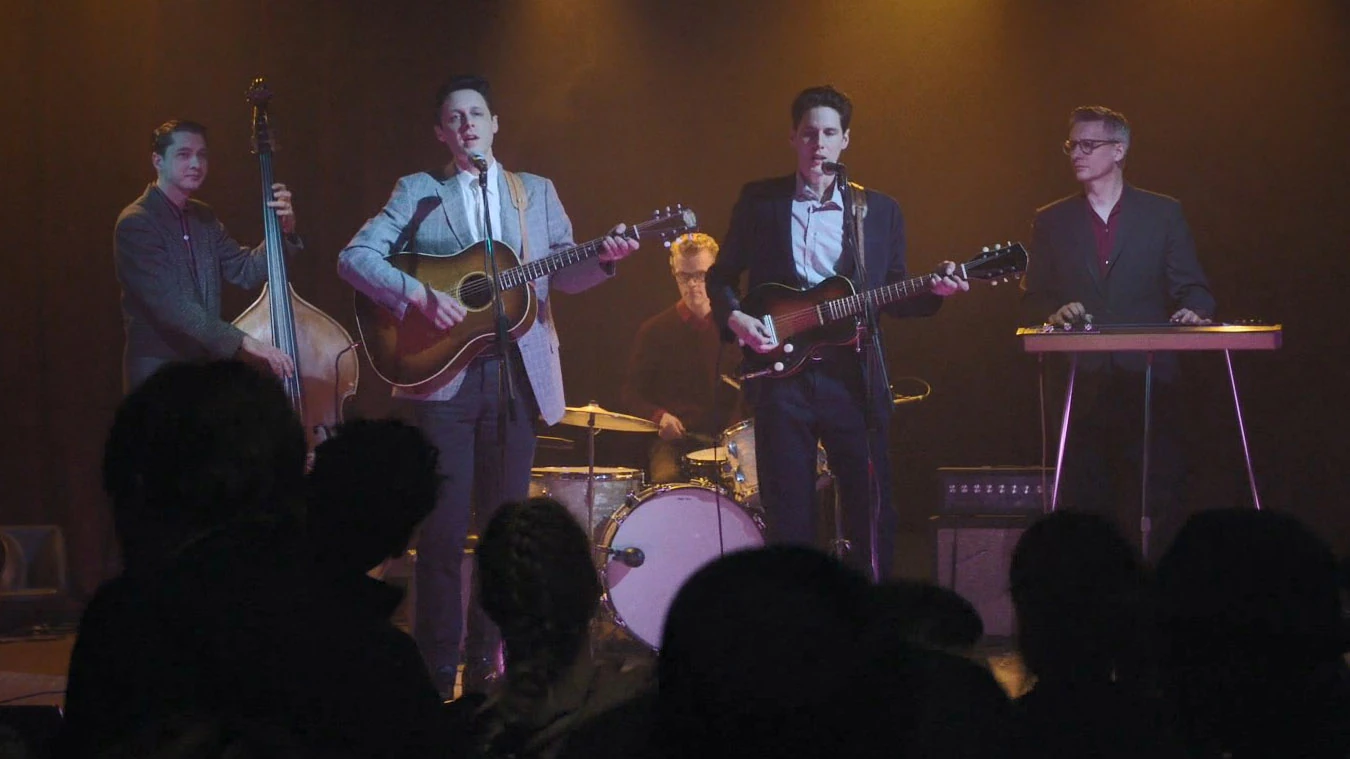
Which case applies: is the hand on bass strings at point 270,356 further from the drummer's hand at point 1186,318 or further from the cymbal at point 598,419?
the drummer's hand at point 1186,318

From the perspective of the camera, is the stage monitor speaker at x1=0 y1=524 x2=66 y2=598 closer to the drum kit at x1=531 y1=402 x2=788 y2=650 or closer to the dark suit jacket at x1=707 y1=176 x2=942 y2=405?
the drum kit at x1=531 y1=402 x2=788 y2=650

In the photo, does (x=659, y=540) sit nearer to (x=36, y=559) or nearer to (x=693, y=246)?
(x=693, y=246)

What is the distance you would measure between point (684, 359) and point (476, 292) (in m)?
2.70

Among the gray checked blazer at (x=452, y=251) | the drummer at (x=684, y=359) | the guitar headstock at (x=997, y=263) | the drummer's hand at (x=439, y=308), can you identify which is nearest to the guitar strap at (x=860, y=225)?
the guitar headstock at (x=997, y=263)

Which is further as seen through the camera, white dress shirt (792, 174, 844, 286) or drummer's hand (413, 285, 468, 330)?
white dress shirt (792, 174, 844, 286)

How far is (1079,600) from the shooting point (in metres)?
2.08

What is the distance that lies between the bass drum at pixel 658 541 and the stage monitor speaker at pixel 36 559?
9.63 feet

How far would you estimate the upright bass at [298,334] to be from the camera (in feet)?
18.2

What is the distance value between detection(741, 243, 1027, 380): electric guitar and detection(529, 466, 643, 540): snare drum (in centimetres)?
149

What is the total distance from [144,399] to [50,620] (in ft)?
19.4

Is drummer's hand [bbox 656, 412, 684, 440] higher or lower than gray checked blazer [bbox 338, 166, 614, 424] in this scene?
lower

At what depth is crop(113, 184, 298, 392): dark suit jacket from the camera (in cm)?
576

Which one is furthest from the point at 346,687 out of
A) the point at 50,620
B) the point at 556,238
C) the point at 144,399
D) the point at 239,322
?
the point at 50,620

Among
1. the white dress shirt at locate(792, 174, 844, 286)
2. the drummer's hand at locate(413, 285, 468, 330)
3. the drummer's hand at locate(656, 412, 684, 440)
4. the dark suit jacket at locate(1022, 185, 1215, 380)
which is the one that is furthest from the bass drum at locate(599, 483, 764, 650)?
the dark suit jacket at locate(1022, 185, 1215, 380)
